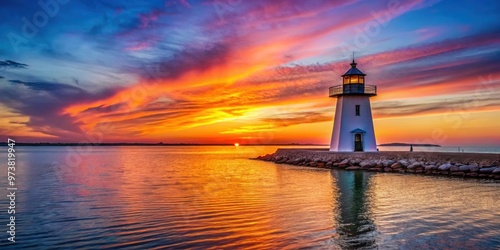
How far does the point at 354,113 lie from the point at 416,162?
881 centimetres

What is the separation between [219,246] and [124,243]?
8.04ft

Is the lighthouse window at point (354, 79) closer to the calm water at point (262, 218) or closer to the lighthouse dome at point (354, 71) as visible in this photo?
the lighthouse dome at point (354, 71)

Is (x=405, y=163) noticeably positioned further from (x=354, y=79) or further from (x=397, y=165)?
(x=354, y=79)

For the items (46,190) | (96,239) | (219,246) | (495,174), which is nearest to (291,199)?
(219,246)

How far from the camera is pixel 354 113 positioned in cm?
3697

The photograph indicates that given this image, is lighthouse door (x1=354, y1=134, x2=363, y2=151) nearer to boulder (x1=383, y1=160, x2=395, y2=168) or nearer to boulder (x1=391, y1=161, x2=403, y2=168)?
boulder (x1=383, y1=160, x2=395, y2=168)

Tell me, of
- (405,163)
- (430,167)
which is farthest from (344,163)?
(430,167)

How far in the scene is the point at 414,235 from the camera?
396 inches

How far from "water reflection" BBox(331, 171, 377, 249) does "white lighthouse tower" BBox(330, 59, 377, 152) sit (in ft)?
Result: 58.2

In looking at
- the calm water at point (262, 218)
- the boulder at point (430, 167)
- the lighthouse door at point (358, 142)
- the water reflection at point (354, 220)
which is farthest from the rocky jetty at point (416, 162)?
the water reflection at point (354, 220)

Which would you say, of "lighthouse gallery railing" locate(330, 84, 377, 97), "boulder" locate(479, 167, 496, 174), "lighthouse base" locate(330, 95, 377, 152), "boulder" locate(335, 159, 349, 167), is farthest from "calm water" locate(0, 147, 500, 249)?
"lighthouse gallery railing" locate(330, 84, 377, 97)

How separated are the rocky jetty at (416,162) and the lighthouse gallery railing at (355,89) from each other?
20.1ft

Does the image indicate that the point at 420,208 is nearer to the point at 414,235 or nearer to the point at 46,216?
the point at 414,235

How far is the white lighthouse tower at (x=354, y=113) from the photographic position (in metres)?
36.8
